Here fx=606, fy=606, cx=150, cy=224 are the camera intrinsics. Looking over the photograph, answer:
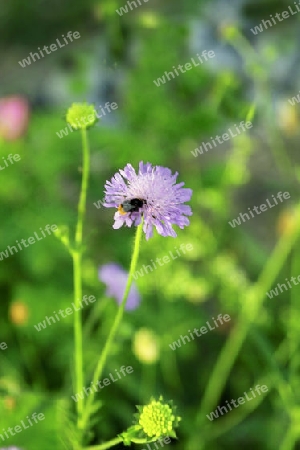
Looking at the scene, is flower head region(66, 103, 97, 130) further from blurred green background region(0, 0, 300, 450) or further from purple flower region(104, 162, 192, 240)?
blurred green background region(0, 0, 300, 450)

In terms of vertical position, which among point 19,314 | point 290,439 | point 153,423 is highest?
point 19,314

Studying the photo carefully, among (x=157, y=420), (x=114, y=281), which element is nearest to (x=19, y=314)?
(x=114, y=281)

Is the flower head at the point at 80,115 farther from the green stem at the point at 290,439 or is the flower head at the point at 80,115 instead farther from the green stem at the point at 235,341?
the green stem at the point at 290,439

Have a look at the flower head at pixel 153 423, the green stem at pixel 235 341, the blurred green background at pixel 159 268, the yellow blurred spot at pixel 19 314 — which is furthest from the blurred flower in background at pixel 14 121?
the flower head at pixel 153 423

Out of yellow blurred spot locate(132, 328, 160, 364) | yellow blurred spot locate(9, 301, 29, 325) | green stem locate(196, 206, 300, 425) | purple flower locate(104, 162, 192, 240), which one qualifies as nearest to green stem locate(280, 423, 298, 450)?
green stem locate(196, 206, 300, 425)

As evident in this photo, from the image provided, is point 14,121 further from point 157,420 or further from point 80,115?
point 157,420

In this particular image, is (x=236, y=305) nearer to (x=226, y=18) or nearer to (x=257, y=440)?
(x=257, y=440)

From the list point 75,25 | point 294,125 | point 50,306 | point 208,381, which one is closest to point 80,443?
point 50,306
